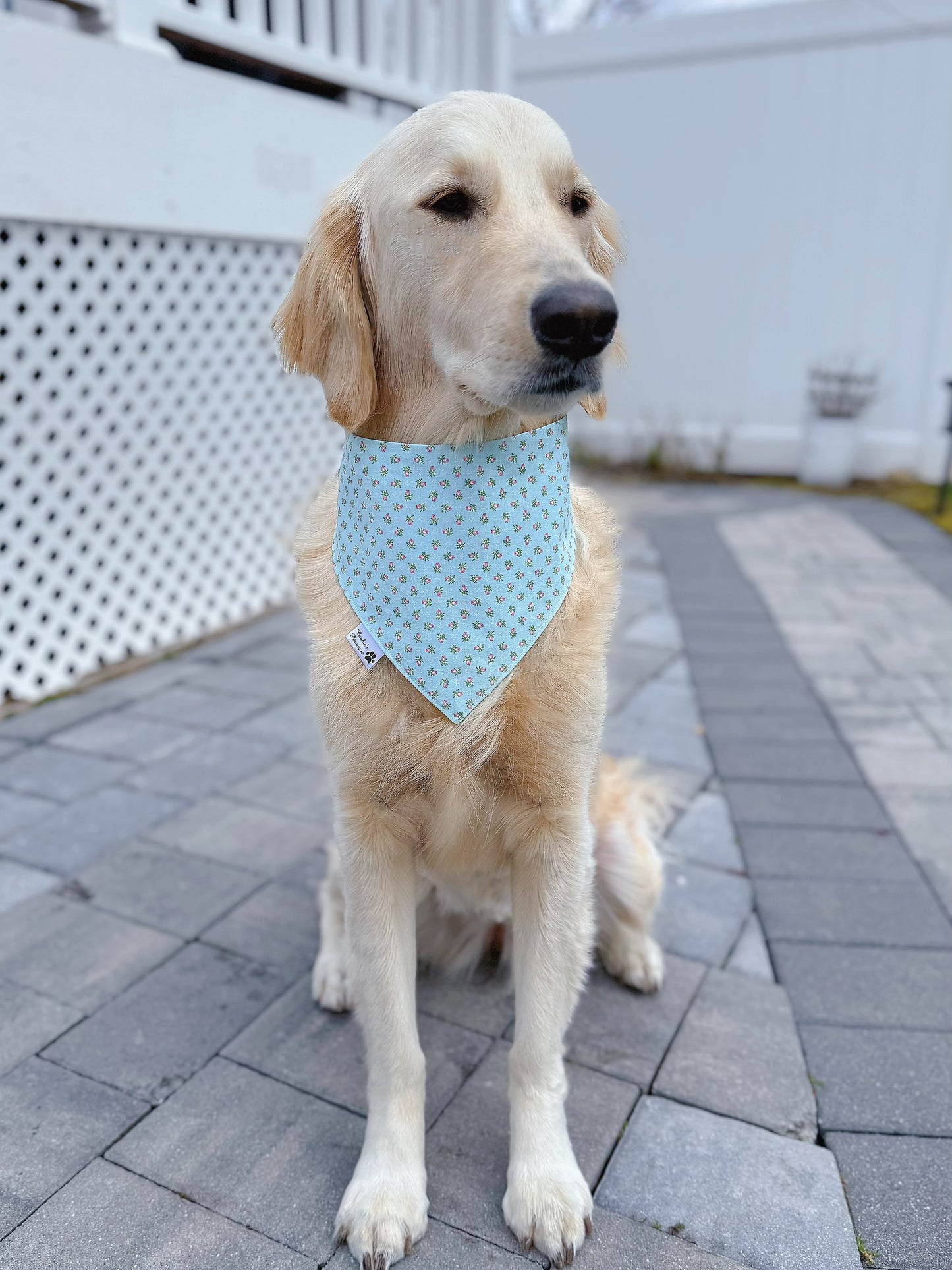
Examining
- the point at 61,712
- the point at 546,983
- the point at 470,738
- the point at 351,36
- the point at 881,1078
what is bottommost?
the point at 881,1078

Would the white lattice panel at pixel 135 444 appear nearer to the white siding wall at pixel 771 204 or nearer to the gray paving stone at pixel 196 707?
the gray paving stone at pixel 196 707

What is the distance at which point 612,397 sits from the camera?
366 inches

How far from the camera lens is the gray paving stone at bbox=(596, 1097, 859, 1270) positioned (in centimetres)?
158

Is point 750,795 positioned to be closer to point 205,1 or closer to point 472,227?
point 472,227

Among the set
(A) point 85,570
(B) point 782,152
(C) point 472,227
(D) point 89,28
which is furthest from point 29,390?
(B) point 782,152

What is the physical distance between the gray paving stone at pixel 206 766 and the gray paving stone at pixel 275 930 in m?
0.70

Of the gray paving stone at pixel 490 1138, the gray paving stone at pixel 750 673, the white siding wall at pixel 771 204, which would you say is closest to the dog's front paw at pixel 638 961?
the gray paving stone at pixel 490 1138

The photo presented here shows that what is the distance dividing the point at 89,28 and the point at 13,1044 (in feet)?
12.8

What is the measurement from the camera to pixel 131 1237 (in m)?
1.59

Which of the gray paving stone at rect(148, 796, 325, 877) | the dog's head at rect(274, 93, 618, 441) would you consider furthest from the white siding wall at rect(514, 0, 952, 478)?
the dog's head at rect(274, 93, 618, 441)

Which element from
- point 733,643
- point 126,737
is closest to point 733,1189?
point 126,737

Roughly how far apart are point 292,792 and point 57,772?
33.9 inches

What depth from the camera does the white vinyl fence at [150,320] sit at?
3.68 meters

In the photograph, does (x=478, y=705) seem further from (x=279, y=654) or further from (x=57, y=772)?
(x=279, y=654)
